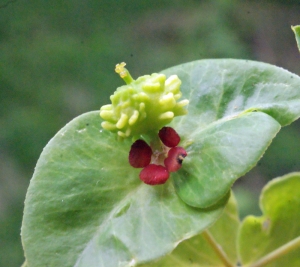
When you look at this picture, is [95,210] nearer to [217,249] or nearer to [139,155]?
[139,155]

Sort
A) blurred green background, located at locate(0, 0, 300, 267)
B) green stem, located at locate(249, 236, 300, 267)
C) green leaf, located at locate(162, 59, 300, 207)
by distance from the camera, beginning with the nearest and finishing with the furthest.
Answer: green leaf, located at locate(162, 59, 300, 207)
green stem, located at locate(249, 236, 300, 267)
blurred green background, located at locate(0, 0, 300, 267)

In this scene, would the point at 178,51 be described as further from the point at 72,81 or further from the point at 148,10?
the point at 72,81

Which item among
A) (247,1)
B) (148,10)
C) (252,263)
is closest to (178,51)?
(148,10)

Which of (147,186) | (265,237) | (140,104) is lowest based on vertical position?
(265,237)

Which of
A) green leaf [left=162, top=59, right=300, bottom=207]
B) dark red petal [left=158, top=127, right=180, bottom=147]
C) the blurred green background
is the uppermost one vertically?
dark red petal [left=158, top=127, right=180, bottom=147]

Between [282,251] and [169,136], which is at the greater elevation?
[169,136]

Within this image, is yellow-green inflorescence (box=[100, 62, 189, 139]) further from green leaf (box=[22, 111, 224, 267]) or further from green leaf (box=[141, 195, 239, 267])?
green leaf (box=[141, 195, 239, 267])

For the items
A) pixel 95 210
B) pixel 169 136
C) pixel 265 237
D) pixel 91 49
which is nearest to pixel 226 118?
pixel 169 136

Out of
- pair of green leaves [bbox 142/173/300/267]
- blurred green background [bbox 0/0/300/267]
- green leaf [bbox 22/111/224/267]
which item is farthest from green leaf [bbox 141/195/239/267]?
blurred green background [bbox 0/0/300/267]
